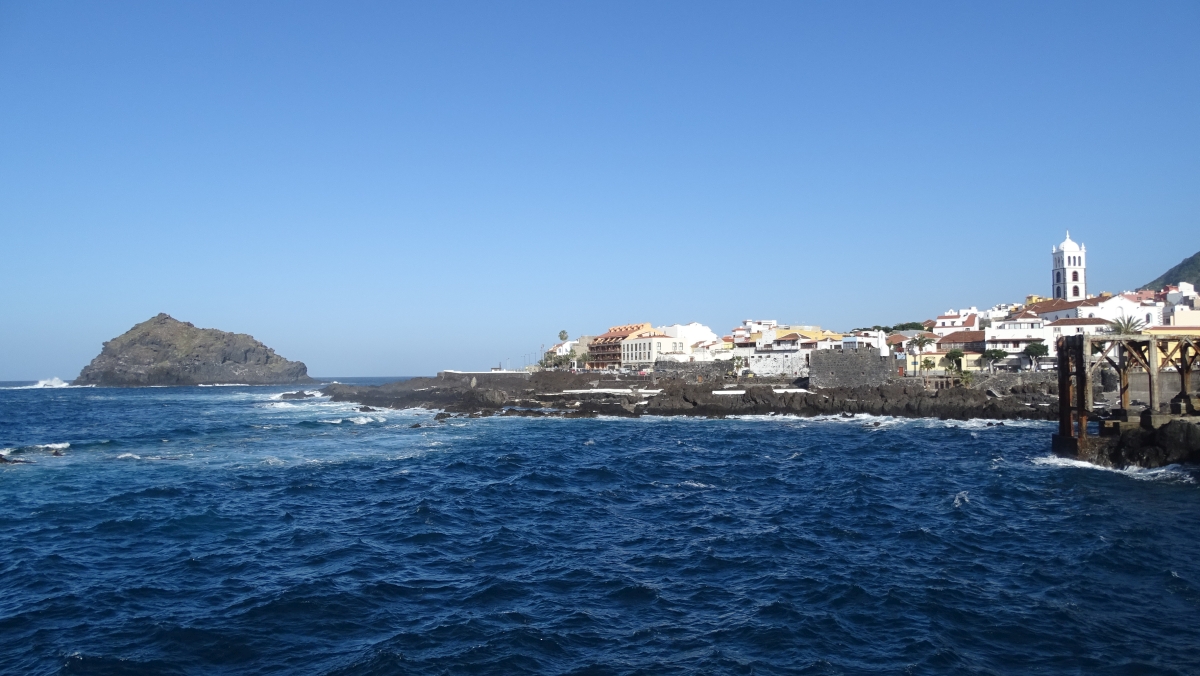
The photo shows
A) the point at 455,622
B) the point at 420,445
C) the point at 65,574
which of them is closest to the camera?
the point at 455,622

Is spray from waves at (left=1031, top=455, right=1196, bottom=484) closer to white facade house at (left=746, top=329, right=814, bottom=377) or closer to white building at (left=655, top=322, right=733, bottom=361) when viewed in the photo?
white facade house at (left=746, top=329, right=814, bottom=377)

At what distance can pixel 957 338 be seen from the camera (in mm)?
79125

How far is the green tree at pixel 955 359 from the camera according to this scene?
69.3 m

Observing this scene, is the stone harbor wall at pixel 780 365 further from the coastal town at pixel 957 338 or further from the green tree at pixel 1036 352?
the green tree at pixel 1036 352

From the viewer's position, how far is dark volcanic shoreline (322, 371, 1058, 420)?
5147cm

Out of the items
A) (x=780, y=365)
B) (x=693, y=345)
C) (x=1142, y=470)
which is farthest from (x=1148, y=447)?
(x=693, y=345)

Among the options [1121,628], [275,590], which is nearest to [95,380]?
[275,590]

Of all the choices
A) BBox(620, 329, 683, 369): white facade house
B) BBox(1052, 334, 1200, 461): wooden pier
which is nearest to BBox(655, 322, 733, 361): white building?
BBox(620, 329, 683, 369): white facade house

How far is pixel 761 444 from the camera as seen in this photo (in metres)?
37.8

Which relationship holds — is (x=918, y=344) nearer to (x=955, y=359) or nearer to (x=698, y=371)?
(x=955, y=359)

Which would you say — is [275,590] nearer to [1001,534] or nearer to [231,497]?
[231,497]

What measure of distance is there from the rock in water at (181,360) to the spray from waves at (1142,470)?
167920 mm

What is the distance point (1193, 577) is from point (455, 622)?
14.2 meters

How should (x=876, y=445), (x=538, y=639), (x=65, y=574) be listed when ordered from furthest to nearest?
(x=876, y=445), (x=65, y=574), (x=538, y=639)
